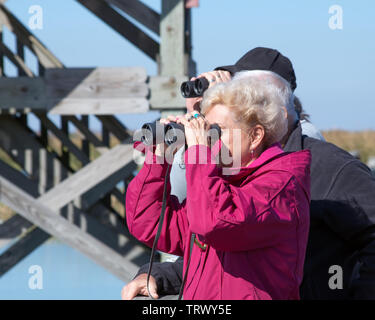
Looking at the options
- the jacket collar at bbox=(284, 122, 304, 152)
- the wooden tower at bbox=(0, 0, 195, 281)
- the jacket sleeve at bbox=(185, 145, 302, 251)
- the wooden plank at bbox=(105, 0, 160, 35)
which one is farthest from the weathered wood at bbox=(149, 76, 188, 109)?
the jacket sleeve at bbox=(185, 145, 302, 251)

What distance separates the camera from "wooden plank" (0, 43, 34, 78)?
7.77 metres

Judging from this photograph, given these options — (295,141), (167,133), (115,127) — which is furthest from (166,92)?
(167,133)

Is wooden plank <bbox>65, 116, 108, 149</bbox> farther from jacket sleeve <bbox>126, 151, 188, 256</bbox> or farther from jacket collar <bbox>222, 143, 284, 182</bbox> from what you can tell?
jacket collar <bbox>222, 143, 284, 182</bbox>

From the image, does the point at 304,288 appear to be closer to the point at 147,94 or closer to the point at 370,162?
the point at 147,94

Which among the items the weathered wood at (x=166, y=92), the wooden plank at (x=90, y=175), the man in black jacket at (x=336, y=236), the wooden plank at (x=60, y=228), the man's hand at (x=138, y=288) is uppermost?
the man in black jacket at (x=336, y=236)

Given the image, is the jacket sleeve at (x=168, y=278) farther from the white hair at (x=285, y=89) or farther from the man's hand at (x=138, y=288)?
the white hair at (x=285, y=89)

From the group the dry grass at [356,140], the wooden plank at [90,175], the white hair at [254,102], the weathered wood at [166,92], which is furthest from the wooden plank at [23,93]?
the dry grass at [356,140]

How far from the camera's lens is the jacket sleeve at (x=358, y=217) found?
8.75ft

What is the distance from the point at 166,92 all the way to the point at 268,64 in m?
3.12

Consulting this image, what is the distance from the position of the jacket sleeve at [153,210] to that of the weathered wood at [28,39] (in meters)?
5.38

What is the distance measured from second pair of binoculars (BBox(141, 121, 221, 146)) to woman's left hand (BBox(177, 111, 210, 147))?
3cm

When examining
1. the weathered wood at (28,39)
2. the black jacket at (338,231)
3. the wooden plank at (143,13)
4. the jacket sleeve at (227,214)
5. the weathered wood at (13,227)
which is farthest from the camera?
the weathered wood at (28,39)
